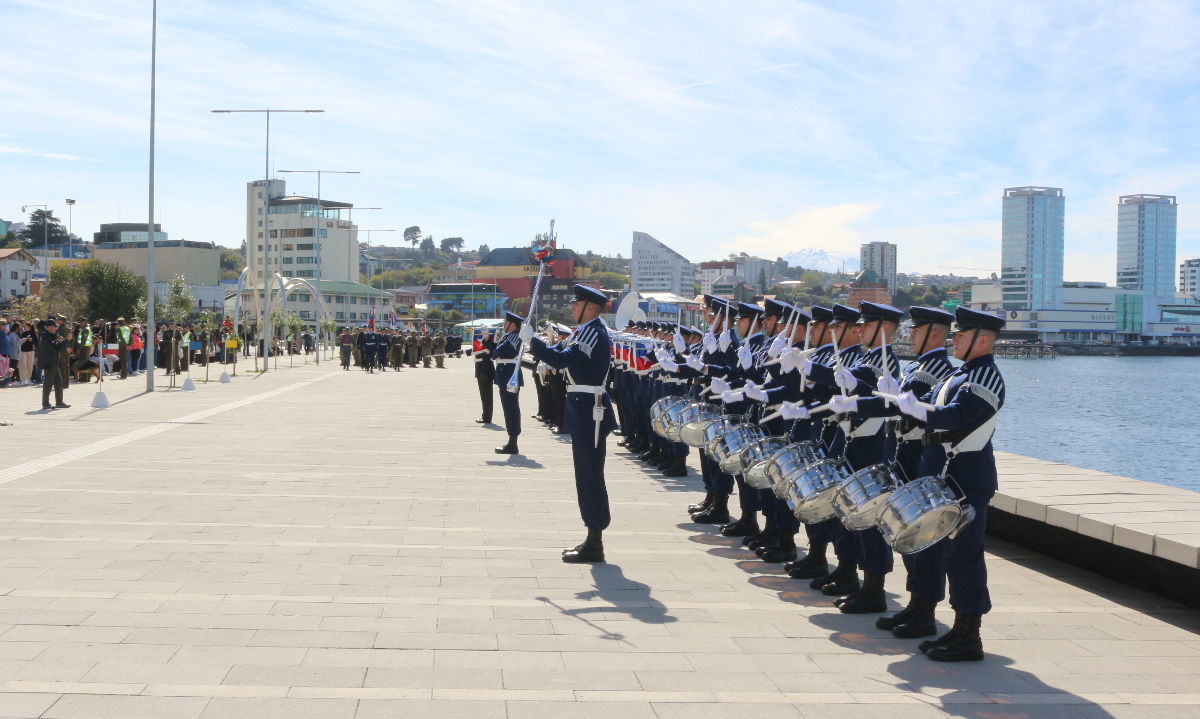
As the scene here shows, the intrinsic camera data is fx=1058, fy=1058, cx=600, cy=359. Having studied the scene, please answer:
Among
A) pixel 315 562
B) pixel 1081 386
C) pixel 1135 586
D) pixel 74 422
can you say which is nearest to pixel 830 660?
pixel 1135 586

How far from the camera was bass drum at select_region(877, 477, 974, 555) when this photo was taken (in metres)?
5.61

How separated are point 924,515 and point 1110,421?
161 ft

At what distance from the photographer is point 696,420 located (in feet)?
31.2

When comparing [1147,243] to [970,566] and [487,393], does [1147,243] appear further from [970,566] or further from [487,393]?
[970,566]

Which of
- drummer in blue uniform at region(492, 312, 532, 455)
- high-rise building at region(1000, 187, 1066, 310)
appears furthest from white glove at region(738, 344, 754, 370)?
high-rise building at region(1000, 187, 1066, 310)

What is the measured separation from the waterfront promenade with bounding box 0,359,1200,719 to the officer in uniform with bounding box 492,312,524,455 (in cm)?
311

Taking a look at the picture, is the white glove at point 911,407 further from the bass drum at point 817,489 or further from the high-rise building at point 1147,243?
the high-rise building at point 1147,243

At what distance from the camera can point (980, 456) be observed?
5.77 meters

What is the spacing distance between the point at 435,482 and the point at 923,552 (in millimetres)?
6869

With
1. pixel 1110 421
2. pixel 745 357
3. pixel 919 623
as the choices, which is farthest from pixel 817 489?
pixel 1110 421

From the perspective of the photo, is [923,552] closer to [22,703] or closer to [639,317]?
[22,703]

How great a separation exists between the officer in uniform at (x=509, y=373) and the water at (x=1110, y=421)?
1532cm

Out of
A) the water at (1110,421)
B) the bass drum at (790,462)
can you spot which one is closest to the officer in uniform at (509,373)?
the bass drum at (790,462)

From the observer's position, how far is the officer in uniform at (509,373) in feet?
48.5
